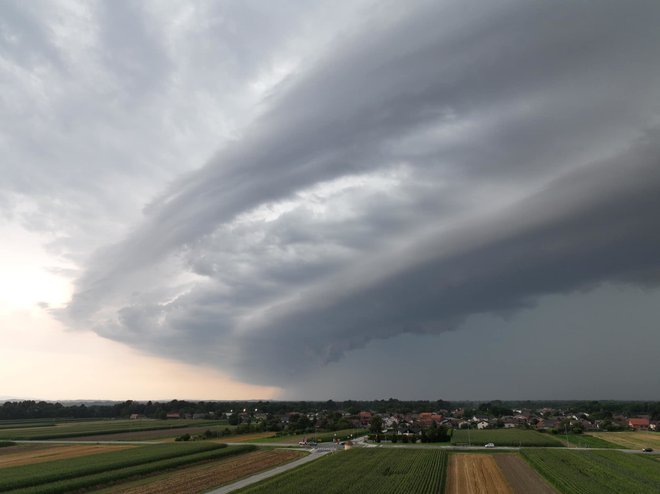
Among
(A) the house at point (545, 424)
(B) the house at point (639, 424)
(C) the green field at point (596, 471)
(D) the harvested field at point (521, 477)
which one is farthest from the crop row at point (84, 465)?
(B) the house at point (639, 424)

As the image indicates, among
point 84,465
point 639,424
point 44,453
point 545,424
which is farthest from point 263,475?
point 639,424

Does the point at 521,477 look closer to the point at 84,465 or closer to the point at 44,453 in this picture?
the point at 84,465

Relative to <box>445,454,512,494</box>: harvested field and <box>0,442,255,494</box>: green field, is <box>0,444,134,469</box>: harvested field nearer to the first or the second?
<box>0,442,255,494</box>: green field

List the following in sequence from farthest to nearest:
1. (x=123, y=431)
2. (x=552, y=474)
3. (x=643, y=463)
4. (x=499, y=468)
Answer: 1. (x=123, y=431)
2. (x=643, y=463)
3. (x=499, y=468)
4. (x=552, y=474)

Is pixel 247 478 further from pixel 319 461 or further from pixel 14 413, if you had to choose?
pixel 14 413

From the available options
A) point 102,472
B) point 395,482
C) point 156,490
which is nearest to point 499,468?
point 395,482
